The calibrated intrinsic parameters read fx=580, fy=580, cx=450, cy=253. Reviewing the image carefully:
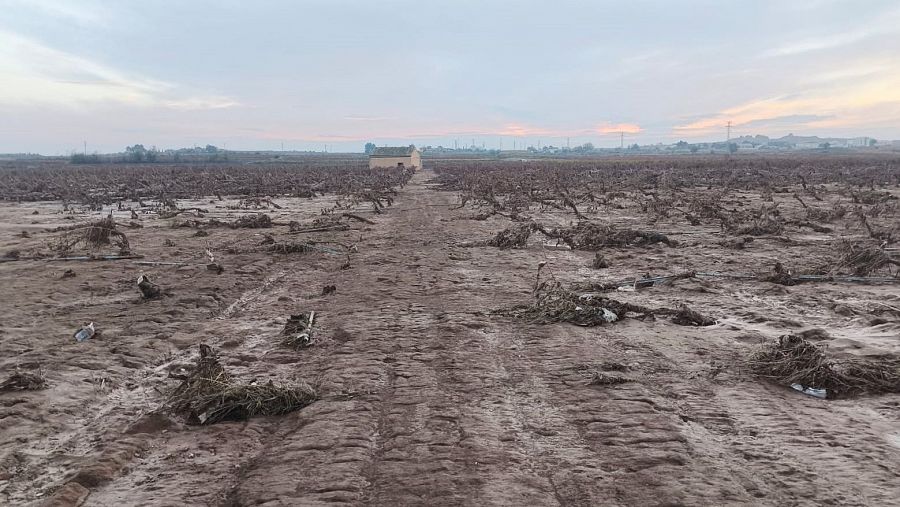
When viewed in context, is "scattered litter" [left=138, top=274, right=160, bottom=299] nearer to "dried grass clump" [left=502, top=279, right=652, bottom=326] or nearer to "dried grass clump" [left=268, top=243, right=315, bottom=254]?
"dried grass clump" [left=268, top=243, right=315, bottom=254]

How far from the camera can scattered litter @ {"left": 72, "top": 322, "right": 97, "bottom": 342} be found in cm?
738

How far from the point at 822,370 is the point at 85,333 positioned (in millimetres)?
8588

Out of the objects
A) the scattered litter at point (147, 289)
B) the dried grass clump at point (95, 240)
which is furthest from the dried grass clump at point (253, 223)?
the scattered litter at point (147, 289)

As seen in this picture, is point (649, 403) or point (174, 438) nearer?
point (174, 438)

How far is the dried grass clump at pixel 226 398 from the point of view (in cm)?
530

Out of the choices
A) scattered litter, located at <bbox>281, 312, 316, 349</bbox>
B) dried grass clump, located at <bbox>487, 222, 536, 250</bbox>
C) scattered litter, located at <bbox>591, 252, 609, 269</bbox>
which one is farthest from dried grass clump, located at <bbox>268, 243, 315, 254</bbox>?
scattered litter, located at <bbox>591, 252, 609, 269</bbox>

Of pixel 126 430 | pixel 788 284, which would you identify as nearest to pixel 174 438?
pixel 126 430

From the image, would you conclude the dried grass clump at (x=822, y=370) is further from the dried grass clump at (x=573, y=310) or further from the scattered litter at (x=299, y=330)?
the scattered litter at (x=299, y=330)

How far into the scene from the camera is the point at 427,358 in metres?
6.79

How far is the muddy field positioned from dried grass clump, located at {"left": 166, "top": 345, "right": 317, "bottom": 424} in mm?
116

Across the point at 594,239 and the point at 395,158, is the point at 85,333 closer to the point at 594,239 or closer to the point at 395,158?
the point at 594,239

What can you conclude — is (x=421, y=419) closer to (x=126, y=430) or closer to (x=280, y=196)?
(x=126, y=430)

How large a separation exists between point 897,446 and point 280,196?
110 ft

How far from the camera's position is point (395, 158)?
91875mm
